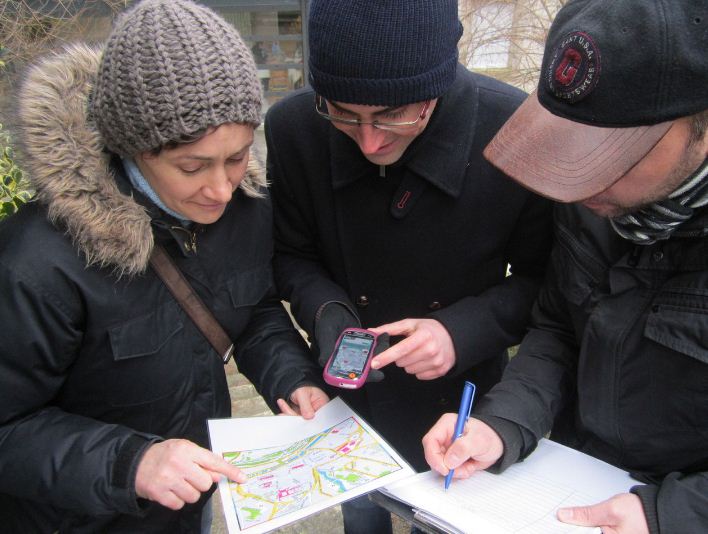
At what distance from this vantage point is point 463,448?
145cm

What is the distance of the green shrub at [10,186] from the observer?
2.28 metres

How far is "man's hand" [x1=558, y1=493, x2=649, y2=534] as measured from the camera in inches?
48.8

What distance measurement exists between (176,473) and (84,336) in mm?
425

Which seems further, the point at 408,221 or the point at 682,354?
the point at 408,221

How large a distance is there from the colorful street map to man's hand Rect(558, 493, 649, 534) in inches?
17.0

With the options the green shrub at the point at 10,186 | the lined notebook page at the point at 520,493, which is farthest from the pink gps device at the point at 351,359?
the green shrub at the point at 10,186

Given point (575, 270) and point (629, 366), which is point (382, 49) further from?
point (629, 366)

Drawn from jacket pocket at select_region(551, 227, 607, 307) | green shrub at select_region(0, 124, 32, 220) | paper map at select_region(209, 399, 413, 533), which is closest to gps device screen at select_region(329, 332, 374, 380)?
paper map at select_region(209, 399, 413, 533)

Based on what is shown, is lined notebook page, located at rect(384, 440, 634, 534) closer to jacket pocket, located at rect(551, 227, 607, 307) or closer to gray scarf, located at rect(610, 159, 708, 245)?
jacket pocket, located at rect(551, 227, 607, 307)

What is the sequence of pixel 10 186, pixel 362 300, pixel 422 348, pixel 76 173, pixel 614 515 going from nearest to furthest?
pixel 614 515, pixel 76 173, pixel 422 348, pixel 362 300, pixel 10 186

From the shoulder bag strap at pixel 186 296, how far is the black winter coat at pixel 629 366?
→ 0.79 m

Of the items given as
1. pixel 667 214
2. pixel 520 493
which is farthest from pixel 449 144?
pixel 520 493

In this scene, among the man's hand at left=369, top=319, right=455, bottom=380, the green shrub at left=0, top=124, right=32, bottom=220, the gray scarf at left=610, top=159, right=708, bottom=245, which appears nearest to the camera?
the gray scarf at left=610, top=159, right=708, bottom=245

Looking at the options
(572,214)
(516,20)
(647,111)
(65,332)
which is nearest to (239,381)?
(65,332)
